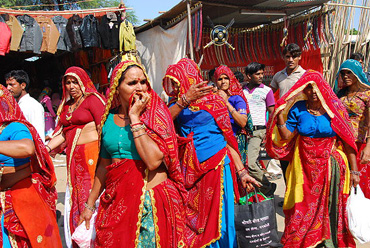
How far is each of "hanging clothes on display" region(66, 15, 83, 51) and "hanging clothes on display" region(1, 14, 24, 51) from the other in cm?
109

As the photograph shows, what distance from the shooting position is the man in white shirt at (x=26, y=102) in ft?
13.1

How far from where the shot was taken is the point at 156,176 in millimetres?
2168

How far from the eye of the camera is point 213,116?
318 cm

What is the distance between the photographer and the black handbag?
250 cm

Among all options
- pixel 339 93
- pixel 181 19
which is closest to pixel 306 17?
pixel 181 19

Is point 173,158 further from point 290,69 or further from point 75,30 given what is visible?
point 75,30

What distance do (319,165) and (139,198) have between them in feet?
6.55

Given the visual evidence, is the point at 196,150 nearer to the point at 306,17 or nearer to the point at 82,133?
the point at 82,133

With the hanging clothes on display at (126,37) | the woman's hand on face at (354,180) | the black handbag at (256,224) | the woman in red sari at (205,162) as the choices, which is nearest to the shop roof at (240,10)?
the hanging clothes on display at (126,37)

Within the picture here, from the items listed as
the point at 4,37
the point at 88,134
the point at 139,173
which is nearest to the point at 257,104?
the point at 88,134

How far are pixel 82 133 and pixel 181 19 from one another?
473 centimetres

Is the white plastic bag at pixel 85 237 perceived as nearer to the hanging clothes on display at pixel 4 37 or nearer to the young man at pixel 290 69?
the young man at pixel 290 69

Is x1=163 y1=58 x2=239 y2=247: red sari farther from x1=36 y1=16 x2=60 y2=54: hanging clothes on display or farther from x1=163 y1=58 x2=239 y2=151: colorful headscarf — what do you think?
x1=36 y1=16 x2=60 y2=54: hanging clothes on display

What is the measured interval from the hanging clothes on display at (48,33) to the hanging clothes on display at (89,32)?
28.1 inches
